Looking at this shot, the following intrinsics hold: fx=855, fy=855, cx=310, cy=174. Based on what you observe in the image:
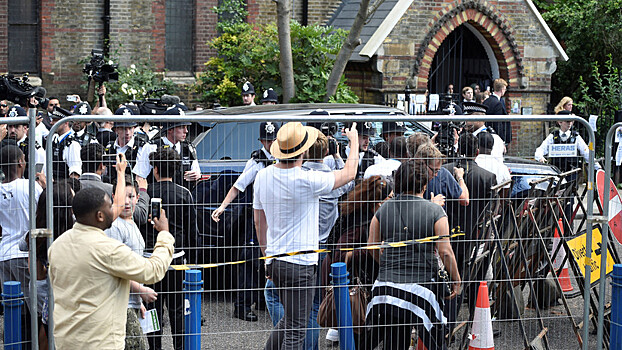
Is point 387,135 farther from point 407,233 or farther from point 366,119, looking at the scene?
point 407,233

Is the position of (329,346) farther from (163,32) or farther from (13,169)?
(163,32)

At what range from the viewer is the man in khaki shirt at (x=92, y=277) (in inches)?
194

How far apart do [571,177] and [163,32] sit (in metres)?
14.6

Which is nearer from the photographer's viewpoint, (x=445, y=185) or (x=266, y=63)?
(x=445, y=185)

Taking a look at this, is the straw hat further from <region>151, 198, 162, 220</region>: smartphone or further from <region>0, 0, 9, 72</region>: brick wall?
<region>0, 0, 9, 72</region>: brick wall

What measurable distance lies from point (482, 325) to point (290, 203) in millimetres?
1807

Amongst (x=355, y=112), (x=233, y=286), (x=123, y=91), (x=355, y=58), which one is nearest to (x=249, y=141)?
(x=233, y=286)

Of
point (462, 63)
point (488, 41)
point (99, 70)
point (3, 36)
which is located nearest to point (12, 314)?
point (99, 70)

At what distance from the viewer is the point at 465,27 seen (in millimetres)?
20875

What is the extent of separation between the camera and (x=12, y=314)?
224 inches

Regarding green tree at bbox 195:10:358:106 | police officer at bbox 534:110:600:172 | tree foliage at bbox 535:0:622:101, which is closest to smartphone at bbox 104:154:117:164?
police officer at bbox 534:110:600:172

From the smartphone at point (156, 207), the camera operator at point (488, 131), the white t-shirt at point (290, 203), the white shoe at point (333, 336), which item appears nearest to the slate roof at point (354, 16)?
the camera operator at point (488, 131)

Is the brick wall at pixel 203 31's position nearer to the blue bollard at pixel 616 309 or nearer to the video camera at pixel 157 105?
the video camera at pixel 157 105

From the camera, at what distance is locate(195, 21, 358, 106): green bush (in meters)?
16.7
